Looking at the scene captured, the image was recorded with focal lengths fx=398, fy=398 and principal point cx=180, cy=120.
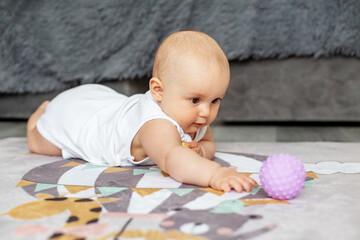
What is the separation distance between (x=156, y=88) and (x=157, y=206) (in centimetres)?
31

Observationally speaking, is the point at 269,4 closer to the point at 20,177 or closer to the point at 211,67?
the point at 211,67

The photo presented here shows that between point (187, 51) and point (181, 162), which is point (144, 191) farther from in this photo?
point (187, 51)

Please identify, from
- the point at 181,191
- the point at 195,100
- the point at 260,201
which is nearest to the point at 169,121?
the point at 195,100

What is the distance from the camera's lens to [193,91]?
0.84 meters

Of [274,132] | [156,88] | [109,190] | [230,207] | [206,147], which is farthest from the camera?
[274,132]

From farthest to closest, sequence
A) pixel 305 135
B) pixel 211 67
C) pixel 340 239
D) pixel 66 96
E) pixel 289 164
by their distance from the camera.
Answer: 1. pixel 305 135
2. pixel 66 96
3. pixel 211 67
4. pixel 289 164
5. pixel 340 239

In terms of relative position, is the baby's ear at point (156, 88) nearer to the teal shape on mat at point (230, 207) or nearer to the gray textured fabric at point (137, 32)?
the teal shape on mat at point (230, 207)

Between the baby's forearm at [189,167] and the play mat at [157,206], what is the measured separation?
2 cm

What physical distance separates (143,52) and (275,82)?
54 cm

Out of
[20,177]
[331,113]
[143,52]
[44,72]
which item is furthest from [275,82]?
[20,177]

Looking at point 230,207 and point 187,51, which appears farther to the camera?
point 187,51

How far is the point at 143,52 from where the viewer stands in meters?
1.57

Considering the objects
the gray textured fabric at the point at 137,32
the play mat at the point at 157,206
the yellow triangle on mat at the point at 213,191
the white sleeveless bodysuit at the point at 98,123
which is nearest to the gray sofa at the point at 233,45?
the gray textured fabric at the point at 137,32

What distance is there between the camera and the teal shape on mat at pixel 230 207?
65 cm
